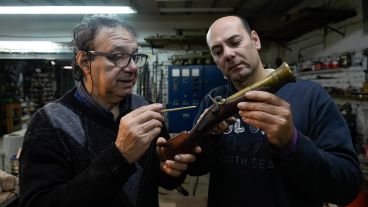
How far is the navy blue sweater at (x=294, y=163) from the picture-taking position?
Result: 118 centimetres

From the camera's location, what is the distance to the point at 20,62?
10.9m

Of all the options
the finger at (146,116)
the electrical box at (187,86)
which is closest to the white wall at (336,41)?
the electrical box at (187,86)

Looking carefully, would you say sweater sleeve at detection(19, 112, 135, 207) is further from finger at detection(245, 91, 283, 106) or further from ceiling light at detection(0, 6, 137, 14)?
ceiling light at detection(0, 6, 137, 14)

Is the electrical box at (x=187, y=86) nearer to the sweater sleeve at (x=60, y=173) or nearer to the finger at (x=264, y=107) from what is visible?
the sweater sleeve at (x=60, y=173)

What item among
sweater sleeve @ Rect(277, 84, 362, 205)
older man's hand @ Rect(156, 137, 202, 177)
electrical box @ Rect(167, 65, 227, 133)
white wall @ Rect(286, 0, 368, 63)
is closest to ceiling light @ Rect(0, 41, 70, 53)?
electrical box @ Rect(167, 65, 227, 133)

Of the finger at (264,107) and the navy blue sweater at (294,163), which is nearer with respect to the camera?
the finger at (264,107)

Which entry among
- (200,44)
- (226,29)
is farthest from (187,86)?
(226,29)

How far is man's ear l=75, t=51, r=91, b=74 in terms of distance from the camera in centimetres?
140

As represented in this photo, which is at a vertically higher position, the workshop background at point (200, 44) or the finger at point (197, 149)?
the workshop background at point (200, 44)

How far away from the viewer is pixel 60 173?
1.23 meters

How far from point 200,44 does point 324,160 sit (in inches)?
245

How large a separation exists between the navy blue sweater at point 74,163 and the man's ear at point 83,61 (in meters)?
0.12

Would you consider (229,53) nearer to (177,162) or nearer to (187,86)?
(177,162)

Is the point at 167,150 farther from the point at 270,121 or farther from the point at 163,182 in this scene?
the point at 270,121
